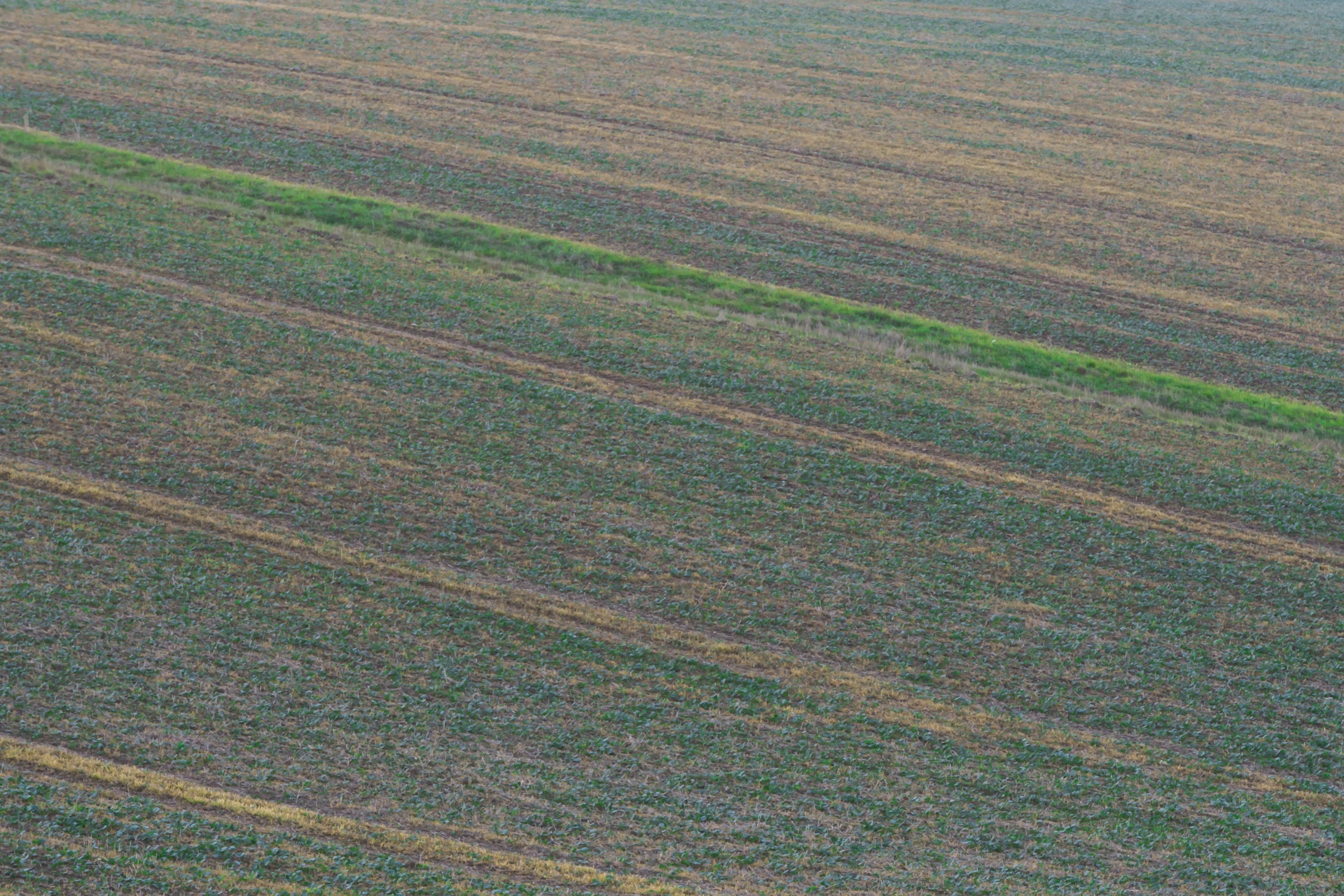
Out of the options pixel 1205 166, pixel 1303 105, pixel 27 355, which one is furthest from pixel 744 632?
pixel 1303 105

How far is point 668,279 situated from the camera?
35.7m

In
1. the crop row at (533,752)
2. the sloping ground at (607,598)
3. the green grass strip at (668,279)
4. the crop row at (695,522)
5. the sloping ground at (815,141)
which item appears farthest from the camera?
the sloping ground at (815,141)

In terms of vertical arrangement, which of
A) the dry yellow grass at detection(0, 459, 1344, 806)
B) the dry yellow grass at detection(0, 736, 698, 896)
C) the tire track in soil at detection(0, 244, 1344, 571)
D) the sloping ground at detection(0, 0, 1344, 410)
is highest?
the sloping ground at detection(0, 0, 1344, 410)

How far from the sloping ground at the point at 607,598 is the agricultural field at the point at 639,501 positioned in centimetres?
8

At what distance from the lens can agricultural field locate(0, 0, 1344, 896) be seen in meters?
18.1

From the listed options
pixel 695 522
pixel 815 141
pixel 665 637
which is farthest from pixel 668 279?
pixel 665 637

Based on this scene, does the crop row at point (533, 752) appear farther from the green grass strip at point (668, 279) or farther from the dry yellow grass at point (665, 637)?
the green grass strip at point (668, 279)

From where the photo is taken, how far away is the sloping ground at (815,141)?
37.0 meters

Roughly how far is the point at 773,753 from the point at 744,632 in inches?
119

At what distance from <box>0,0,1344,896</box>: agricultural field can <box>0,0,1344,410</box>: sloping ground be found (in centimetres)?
27

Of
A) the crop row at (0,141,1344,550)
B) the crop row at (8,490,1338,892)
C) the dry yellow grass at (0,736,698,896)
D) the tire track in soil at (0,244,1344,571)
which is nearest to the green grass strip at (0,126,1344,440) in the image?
the crop row at (0,141,1344,550)

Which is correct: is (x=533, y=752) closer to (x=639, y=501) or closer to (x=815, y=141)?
(x=639, y=501)

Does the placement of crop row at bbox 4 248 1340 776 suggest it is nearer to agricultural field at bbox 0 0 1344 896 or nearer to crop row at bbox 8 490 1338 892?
agricultural field at bbox 0 0 1344 896

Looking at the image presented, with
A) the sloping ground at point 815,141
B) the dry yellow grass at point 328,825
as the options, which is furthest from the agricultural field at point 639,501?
the sloping ground at point 815,141
